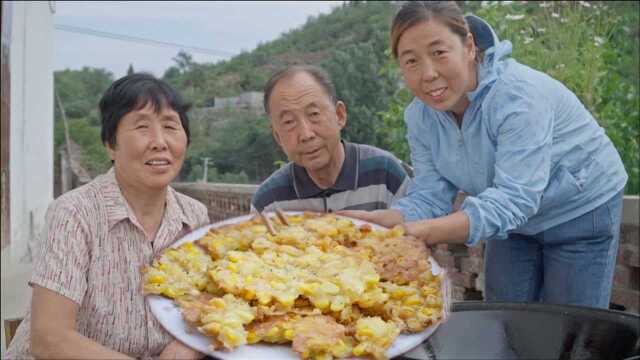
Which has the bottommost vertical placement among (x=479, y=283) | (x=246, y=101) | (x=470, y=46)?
(x=479, y=283)

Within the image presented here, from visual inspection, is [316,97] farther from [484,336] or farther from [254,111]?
[484,336]

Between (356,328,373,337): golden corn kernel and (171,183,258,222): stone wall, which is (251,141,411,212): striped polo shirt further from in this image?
(356,328,373,337): golden corn kernel

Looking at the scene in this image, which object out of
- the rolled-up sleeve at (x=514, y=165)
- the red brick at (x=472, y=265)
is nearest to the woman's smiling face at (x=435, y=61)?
the rolled-up sleeve at (x=514, y=165)

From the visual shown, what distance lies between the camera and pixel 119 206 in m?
1.06

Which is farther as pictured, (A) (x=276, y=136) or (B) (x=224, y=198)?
(B) (x=224, y=198)

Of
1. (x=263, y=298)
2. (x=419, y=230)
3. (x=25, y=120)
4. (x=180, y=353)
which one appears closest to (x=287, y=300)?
(x=263, y=298)

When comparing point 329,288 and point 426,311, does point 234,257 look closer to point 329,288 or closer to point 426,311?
point 329,288

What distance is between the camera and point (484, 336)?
1306mm

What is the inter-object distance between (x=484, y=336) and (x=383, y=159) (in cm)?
46

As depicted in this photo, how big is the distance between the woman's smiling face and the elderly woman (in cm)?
41

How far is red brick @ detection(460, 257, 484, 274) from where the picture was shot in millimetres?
2549

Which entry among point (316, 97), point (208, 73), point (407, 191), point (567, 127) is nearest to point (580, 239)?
point (567, 127)

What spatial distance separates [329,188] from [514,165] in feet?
1.34

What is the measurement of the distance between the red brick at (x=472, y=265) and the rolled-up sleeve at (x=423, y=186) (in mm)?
1111
